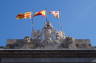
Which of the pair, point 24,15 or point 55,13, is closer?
point 24,15

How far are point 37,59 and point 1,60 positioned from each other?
4.77 meters

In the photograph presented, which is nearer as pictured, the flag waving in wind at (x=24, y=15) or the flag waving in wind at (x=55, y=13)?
the flag waving in wind at (x=24, y=15)

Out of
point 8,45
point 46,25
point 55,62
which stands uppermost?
point 46,25

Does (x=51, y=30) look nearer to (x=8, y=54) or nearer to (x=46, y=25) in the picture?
(x=46, y=25)

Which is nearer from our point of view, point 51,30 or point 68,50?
point 68,50

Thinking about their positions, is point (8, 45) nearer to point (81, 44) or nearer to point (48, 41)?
point (48, 41)

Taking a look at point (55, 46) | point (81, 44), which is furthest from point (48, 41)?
point (81, 44)

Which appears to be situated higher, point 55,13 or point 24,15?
point 55,13

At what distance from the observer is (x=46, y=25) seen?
4344 cm

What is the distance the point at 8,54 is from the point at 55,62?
6.35m

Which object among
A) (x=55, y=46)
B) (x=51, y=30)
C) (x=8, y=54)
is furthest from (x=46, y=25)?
(x=8, y=54)

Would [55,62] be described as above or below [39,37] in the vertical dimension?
below

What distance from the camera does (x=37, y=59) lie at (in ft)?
131

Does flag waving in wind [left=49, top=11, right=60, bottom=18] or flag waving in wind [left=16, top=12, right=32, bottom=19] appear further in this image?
flag waving in wind [left=49, top=11, right=60, bottom=18]
